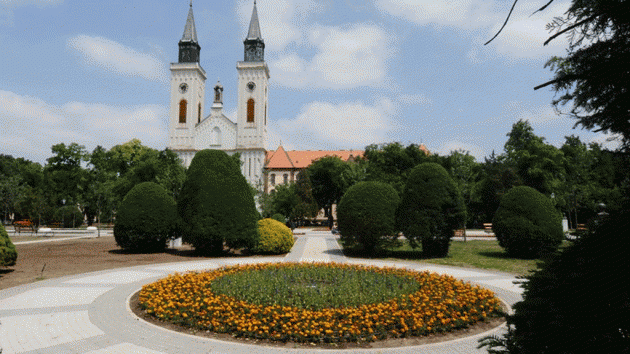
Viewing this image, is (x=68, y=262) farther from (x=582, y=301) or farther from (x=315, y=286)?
(x=582, y=301)

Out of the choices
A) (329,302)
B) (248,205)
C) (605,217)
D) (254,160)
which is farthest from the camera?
(254,160)

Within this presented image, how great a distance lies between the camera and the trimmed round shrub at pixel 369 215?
55.9ft

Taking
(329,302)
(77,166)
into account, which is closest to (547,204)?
(329,302)

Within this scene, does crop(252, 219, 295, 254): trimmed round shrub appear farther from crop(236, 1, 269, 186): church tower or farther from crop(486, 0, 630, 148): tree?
crop(236, 1, 269, 186): church tower

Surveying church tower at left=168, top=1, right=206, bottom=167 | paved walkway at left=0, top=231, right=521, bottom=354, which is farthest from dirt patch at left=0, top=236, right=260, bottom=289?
church tower at left=168, top=1, right=206, bottom=167

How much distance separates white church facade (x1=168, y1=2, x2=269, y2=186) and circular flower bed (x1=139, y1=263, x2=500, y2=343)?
5584 centimetres

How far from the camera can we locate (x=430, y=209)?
54.3 feet

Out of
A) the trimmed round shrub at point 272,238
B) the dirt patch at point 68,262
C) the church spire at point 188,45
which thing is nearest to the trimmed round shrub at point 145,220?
the dirt patch at point 68,262

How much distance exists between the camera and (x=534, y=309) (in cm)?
245

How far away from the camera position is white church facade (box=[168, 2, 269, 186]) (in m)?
65.6

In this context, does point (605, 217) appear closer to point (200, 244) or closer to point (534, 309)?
point (534, 309)

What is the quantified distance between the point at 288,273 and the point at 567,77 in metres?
10.0

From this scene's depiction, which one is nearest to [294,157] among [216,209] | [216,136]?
[216,136]

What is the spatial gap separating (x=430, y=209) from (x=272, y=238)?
751cm
